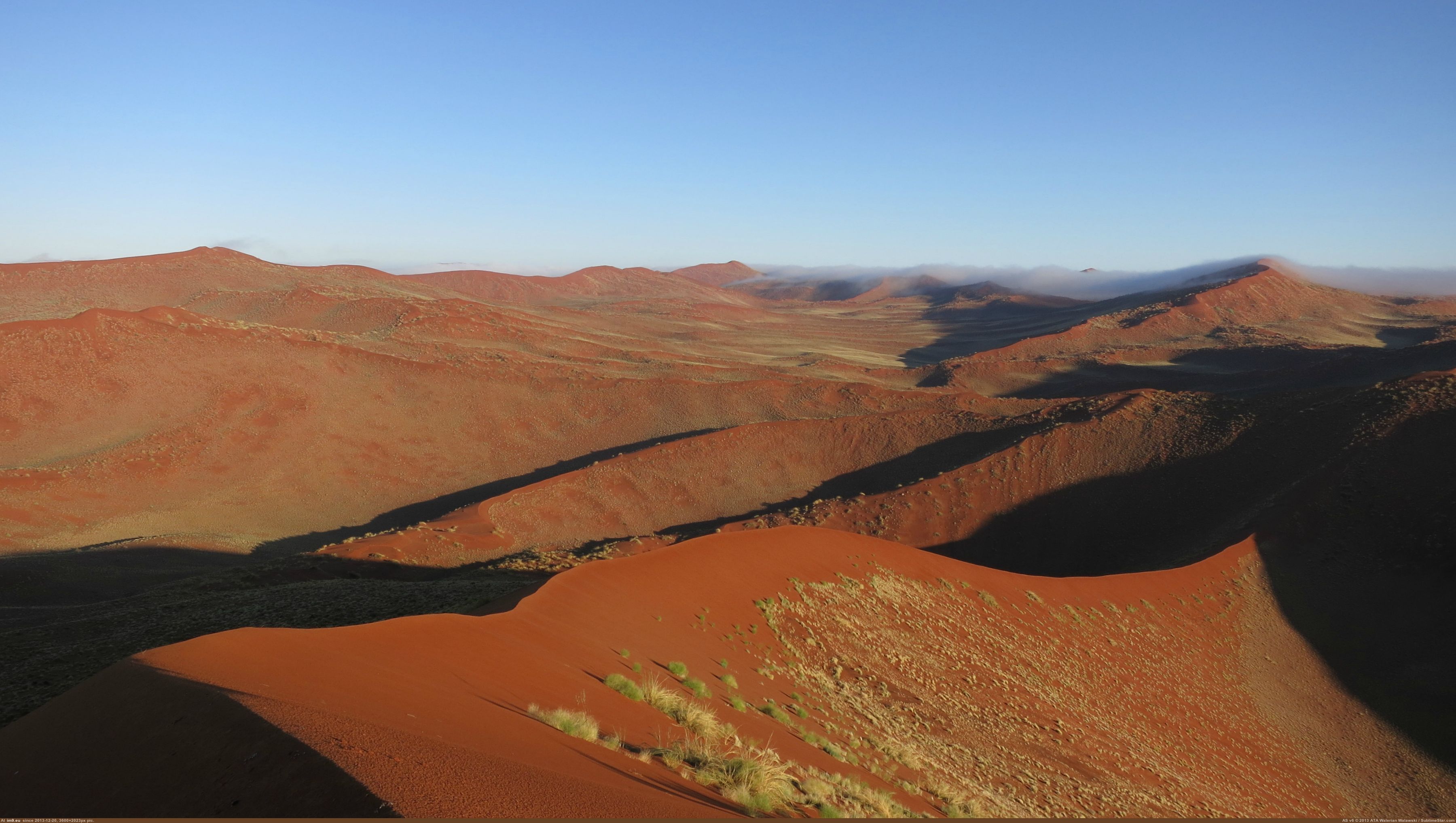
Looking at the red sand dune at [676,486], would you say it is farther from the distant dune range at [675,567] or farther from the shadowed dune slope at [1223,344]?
the shadowed dune slope at [1223,344]

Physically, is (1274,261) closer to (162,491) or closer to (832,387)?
(832,387)

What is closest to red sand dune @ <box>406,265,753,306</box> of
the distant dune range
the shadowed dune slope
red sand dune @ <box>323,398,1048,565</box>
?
the shadowed dune slope

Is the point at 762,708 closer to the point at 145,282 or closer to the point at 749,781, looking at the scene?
the point at 749,781

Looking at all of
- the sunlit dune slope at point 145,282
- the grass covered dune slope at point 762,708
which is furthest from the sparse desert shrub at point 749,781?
the sunlit dune slope at point 145,282

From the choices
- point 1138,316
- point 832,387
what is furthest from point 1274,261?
point 832,387

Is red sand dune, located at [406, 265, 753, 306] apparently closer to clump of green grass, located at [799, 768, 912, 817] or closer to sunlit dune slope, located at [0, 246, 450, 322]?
sunlit dune slope, located at [0, 246, 450, 322]

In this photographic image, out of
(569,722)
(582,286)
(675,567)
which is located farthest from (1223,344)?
(582,286)
